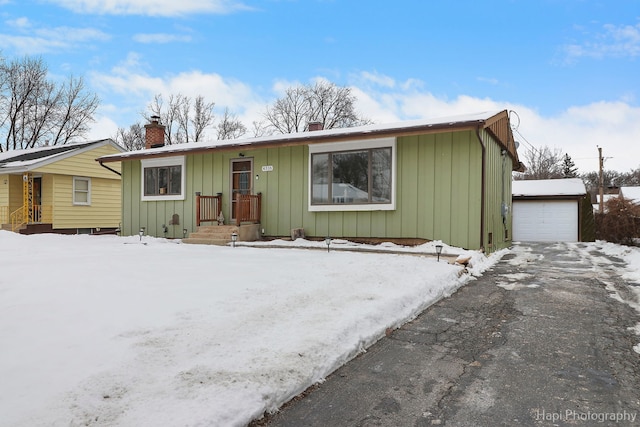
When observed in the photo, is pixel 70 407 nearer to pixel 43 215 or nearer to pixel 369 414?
pixel 369 414

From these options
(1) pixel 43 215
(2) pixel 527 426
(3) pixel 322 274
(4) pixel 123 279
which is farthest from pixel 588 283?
(1) pixel 43 215

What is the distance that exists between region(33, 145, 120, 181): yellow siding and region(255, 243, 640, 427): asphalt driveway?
16.8 metres

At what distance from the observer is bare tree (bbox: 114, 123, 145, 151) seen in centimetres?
3838

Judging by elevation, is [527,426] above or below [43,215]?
below

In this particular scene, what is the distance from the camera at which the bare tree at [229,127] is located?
38.4 metres

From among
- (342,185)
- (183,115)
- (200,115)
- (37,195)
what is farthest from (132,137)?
(342,185)

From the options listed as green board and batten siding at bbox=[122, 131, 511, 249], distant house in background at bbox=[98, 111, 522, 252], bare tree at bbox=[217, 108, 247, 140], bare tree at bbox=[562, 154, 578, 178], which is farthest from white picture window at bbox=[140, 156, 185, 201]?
bare tree at bbox=[562, 154, 578, 178]

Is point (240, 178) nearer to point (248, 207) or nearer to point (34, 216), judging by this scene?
point (248, 207)

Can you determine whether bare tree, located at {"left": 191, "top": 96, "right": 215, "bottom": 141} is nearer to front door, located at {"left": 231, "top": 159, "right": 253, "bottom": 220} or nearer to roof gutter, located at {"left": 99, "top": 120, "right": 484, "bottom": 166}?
roof gutter, located at {"left": 99, "top": 120, "right": 484, "bottom": 166}

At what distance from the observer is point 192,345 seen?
10.1ft

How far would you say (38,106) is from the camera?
99.2 ft

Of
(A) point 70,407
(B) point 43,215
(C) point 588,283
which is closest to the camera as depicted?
(A) point 70,407

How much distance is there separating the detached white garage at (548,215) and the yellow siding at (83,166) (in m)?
18.6

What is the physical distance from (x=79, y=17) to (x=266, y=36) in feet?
24.5
